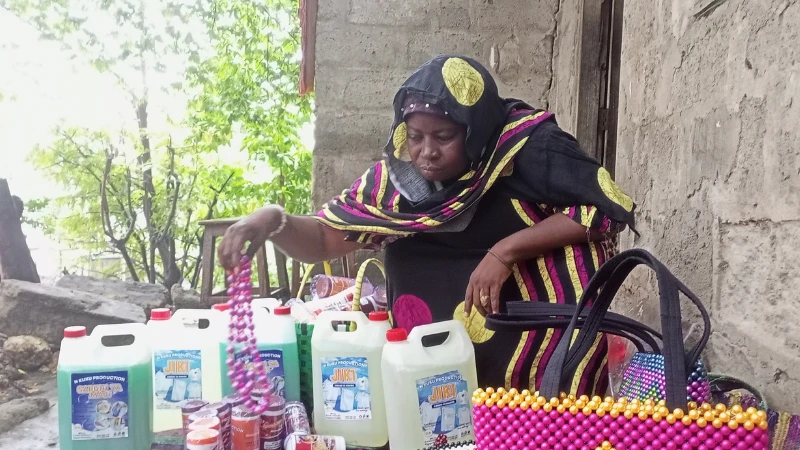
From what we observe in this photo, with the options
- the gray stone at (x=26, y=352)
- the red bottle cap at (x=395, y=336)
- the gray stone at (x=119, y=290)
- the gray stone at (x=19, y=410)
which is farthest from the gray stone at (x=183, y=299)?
the red bottle cap at (x=395, y=336)

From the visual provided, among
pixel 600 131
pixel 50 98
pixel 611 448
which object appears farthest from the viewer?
pixel 50 98

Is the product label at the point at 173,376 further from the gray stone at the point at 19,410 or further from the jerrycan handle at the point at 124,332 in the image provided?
the gray stone at the point at 19,410

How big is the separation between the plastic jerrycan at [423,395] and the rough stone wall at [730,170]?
67cm

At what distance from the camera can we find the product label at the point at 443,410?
1.16 meters

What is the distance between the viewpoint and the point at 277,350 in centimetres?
135

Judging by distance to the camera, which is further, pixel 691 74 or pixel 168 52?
pixel 168 52

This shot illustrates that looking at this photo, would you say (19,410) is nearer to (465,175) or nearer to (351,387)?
(351,387)

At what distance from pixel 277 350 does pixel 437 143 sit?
0.64m

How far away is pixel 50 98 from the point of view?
661cm

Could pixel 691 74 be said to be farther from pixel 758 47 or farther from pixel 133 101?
pixel 133 101

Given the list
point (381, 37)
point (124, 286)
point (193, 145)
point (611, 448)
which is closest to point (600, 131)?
point (381, 37)

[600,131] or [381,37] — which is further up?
[381,37]

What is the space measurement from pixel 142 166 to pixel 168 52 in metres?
1.37

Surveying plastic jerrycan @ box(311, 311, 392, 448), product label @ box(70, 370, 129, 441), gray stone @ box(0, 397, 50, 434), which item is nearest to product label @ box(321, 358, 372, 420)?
plastic jerrycan @ box(311, 311, 392, 448)
